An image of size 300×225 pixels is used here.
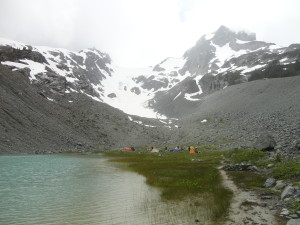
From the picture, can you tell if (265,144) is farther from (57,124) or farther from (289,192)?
(57,124)

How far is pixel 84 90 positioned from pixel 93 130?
219 ft

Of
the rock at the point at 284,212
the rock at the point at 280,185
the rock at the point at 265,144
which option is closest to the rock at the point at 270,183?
the rock at the point at 280,185

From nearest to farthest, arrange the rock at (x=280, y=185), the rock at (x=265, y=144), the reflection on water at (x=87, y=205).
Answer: the reflection on water at (x=87, y=205) → the rock at (x=280, y=185) → the rock at (x=265, y=144)

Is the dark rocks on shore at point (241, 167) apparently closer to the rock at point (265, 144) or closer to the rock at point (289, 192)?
the rock at point (265, 144)

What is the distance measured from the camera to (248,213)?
44.7ft

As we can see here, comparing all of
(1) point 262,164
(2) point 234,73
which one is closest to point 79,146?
(1) point 262,164

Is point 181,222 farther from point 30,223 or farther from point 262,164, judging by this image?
point 262,164

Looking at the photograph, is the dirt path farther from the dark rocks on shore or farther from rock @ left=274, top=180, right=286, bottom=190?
the dark rocks on shore

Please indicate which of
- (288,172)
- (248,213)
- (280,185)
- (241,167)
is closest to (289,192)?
(280,185)

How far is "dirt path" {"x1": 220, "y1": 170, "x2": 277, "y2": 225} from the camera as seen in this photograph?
12.2m

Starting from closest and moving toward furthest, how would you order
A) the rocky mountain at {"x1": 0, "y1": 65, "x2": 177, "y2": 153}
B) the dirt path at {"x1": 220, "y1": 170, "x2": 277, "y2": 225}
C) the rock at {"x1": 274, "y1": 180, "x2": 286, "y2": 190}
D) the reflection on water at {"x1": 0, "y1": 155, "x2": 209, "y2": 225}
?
1. the dirt path at {"x1": 220, "y1": 170, "x2": 277, "y2": 225}
2. the reflection on water at {"x1": 0, "y1": 155, "x2": 209, "y2": 225}
3. the rock at {"x1": 274, "y1": 180, "x2": 286, "y2": 190}
4. the rocky mountain at {"x1": 0, "y1": 65, "x2": 177, "y2": 153}

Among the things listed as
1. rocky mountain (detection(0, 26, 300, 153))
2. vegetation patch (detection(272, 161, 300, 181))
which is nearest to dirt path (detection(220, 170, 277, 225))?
vegetation patch (detection(272, 161, 300, 181))

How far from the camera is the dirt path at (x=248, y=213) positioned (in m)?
12.2

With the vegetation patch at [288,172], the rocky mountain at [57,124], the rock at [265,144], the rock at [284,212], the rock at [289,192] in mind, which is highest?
the rocky mountain at [57,124]
